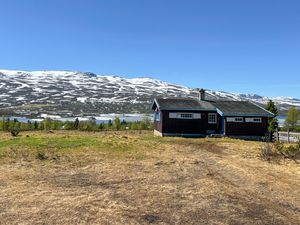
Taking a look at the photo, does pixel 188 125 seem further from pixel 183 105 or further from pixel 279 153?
pixel 279 153

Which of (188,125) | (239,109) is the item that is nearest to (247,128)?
(239,109)

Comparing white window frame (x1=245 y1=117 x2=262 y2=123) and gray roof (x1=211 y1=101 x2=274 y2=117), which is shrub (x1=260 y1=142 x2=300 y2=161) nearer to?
gray roof (x1=211 y1=101 x2=274 y2=117)

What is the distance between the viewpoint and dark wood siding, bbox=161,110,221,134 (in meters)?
41.3

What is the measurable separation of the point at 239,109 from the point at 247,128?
239cm

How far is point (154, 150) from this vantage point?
1036 inches

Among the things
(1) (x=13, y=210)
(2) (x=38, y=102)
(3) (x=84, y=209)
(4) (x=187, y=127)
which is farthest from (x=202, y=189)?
(2) (x=38, y=102)

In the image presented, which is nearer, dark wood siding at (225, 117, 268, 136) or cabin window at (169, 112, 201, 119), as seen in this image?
dark wood siding at (225, 117, 268, 136)

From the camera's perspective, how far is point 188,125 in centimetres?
4175

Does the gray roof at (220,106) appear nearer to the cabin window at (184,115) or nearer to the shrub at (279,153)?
the cabin window at (184,115)

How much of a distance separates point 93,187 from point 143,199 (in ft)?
9.37

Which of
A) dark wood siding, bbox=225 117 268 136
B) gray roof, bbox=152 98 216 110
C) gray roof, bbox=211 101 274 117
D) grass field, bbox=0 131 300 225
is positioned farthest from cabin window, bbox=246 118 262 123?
grass field, bbox=0 131 300 225

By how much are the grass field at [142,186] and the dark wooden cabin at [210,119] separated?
49.2 ft

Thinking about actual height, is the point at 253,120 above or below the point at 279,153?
above

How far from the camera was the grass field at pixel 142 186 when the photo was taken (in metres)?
11.4
